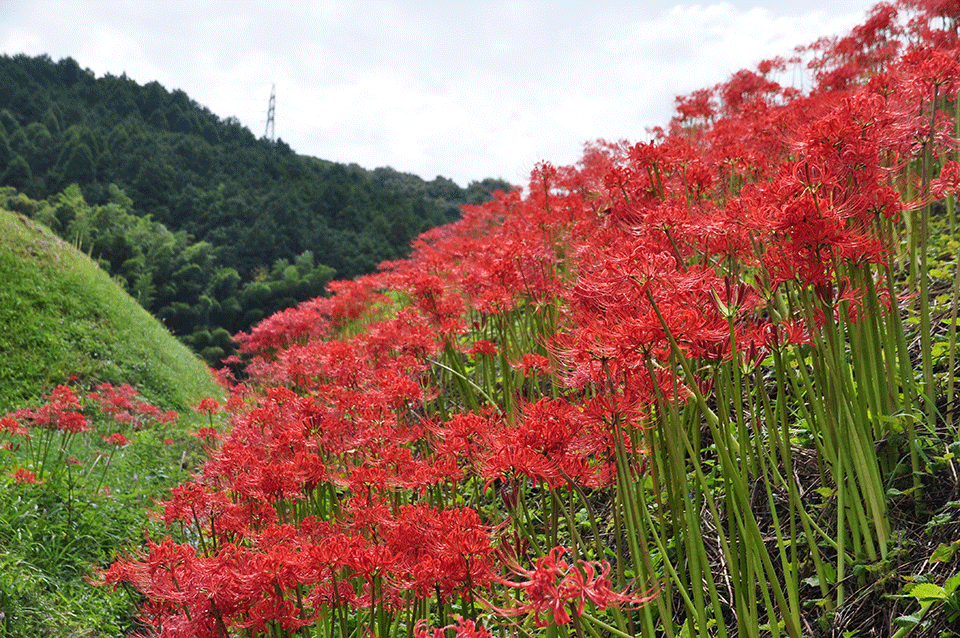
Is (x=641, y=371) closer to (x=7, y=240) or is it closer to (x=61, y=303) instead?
(x=61, y=303)

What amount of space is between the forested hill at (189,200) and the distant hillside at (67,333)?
16.9 m

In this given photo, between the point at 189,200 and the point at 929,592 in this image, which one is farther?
the point at 189,200

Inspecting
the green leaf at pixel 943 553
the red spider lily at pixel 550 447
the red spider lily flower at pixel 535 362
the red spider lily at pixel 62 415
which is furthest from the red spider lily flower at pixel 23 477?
the green leaf at pixel 943 553

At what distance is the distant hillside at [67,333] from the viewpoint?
28.4 feet

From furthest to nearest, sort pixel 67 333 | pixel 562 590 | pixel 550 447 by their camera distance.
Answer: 1. pixel 67 333
2. pixel 550 447
3. pixel 562 590

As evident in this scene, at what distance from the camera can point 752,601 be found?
5.50ft

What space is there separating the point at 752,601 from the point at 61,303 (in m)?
11.7

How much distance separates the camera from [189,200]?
39406 millimetres

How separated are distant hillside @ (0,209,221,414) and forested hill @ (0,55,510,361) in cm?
1694

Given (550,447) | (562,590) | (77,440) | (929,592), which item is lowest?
(77,440)

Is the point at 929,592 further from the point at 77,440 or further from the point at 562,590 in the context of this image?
the point at 77,440

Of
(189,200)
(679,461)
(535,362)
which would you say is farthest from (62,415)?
(189,200)

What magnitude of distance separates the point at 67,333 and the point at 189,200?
33.5 m

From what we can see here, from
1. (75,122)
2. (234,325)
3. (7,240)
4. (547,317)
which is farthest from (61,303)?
(75,122)
